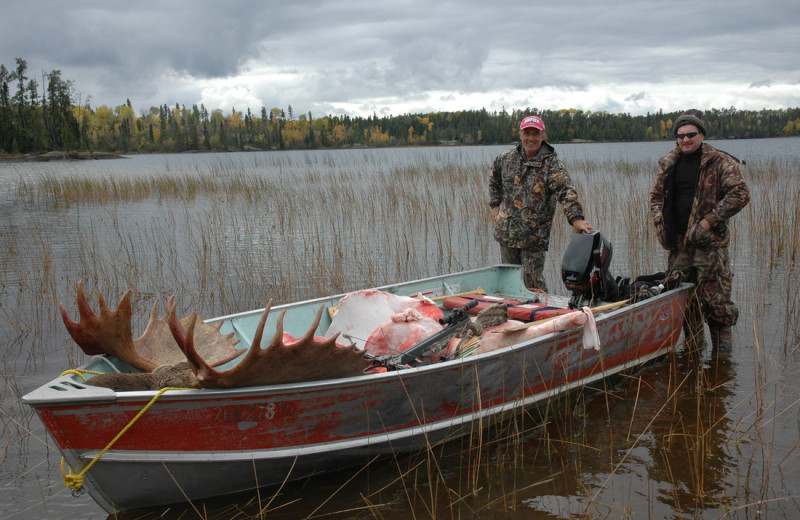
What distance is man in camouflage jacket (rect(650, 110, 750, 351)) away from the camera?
5.15 meters

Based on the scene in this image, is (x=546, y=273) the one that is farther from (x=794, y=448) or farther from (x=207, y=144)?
(x=207, y=144)

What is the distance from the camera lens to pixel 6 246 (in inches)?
435

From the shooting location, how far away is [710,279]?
5492 mm

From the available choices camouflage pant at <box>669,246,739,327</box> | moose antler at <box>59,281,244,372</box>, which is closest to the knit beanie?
camouflage pant at <box>669,246,739,327</box>

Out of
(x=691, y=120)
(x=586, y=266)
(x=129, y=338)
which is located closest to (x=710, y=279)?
(x=586, y=266)

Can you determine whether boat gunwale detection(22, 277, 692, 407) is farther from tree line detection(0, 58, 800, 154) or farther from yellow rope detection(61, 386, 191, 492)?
tree line detection(0, 58, 800, 154)

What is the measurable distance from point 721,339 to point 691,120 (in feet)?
6.56

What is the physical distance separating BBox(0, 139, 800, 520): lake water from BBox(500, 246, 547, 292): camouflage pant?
1.36 metres

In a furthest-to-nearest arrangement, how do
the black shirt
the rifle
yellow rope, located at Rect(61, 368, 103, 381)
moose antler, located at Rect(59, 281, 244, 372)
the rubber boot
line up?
the rubber boot
the black shirt
the rifle
moose antler, located at Rect(59, 281, 244, 372)
yellow rope, located at Rect(61, 368, 103, 381)

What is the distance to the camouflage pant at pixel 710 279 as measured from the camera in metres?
5.41

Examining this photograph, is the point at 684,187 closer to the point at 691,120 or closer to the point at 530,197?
the point at 691,120

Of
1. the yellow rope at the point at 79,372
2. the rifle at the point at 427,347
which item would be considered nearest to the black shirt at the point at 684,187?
the rifle at the point at 427,347

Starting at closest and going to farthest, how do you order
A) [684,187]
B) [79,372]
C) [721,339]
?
1. [79,372]
2. [684,187]
3. [721,339]

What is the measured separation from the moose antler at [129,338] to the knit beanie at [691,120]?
12.6ft
